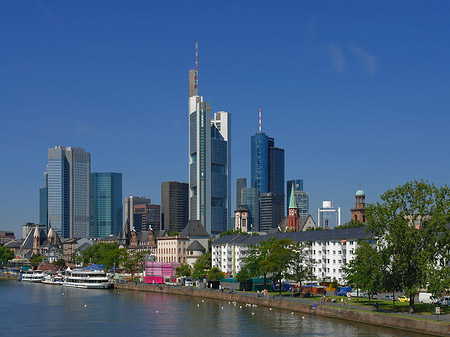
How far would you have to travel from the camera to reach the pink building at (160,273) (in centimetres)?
19300

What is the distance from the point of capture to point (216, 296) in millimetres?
137625

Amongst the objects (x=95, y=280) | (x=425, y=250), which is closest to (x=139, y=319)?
(x=425, y=250)

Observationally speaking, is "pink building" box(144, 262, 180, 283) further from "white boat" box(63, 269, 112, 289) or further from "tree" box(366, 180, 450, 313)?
"tree" box(366, 180, 450, 313)

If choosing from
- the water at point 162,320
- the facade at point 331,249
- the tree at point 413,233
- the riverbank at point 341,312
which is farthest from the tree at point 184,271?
the tree at point 413,233

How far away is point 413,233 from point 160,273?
385 feet

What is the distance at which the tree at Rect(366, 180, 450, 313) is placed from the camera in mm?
87750

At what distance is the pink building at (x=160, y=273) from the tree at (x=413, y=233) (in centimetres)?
11122

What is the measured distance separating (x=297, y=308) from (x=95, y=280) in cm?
9678

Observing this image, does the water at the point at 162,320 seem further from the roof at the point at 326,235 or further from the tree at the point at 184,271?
the tree at the point at 184,271

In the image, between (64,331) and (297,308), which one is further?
(297,308)

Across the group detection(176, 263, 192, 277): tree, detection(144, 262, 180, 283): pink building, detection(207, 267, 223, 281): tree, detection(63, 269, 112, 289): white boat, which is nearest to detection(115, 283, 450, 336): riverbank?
detection(207, 267, 223, 281): tree

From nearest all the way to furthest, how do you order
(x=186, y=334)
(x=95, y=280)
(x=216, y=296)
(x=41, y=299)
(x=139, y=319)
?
(x=186, y=334) → (x=139, y=319) → (x=216, y=296) → (x=41, y=299) → (x=95, y=280)

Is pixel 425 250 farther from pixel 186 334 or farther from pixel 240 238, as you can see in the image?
pixel 240 238

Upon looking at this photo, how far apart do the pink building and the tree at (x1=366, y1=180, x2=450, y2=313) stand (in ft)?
365
